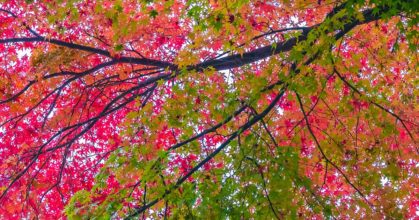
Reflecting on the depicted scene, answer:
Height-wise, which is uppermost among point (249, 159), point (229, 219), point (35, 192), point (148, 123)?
point (35, 192)

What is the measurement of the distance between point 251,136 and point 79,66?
4.57m

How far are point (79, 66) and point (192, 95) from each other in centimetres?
397

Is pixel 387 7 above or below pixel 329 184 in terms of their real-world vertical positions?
below

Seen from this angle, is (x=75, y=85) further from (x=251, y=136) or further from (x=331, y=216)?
(x=331, y=216)

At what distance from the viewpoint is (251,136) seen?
487 cm

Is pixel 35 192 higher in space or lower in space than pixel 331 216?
higher

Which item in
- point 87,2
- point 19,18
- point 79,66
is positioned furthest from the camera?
point 79,66

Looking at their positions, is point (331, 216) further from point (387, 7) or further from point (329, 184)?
point (329, 184)

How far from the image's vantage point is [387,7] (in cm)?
423

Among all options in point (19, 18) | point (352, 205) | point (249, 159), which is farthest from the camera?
point (19, 18)

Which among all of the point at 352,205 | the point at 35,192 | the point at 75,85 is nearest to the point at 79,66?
the point at 75,85

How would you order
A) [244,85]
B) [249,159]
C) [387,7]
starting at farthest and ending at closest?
[244,85], [249,159], [387,7]

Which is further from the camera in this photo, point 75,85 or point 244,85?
point 75,85

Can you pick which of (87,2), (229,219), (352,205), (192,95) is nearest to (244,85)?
(192,95)
